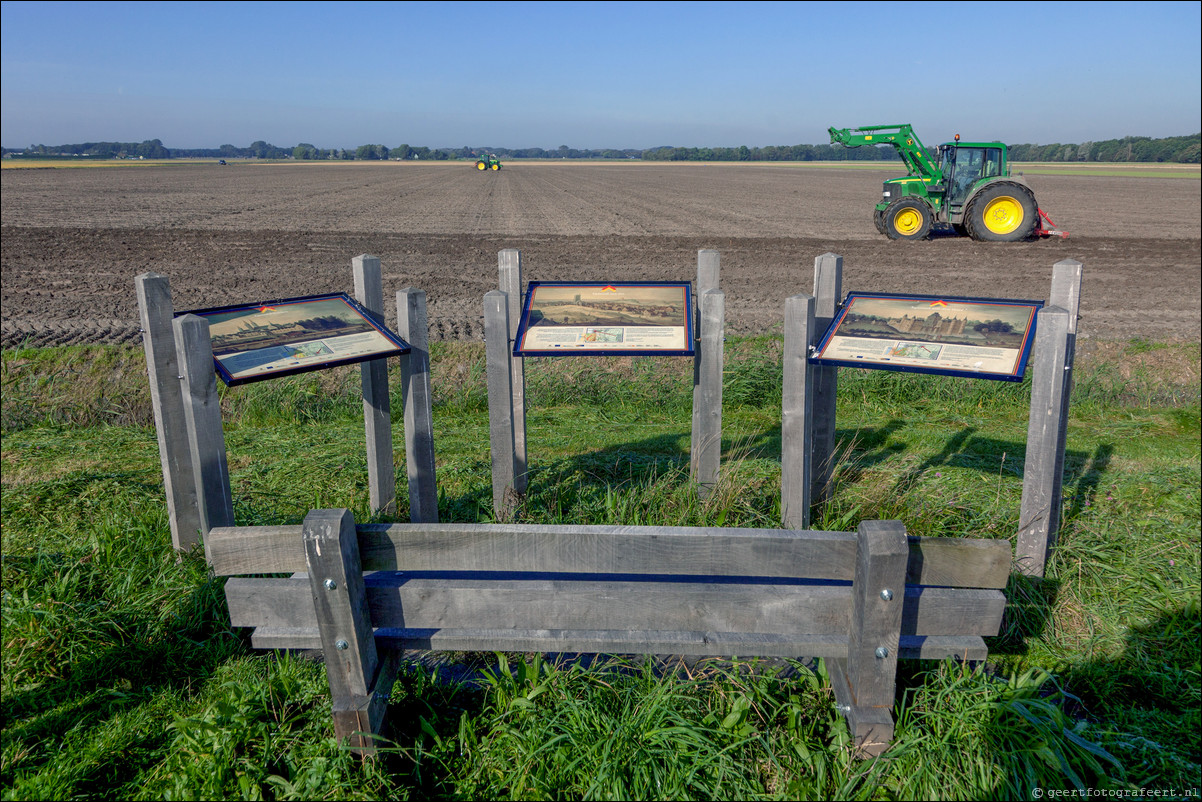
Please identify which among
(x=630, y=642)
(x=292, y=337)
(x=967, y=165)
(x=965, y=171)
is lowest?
(x=630, y=642)

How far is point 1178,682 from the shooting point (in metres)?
3.66

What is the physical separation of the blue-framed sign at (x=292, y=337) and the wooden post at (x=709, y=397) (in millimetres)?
1694

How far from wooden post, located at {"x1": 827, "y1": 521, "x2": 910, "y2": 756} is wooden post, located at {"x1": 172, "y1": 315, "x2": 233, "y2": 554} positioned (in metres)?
2.99

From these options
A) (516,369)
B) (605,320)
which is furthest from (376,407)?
(605,320)

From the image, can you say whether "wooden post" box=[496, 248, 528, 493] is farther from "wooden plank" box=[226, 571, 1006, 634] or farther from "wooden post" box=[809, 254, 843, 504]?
"wooden plank" box=[226, 571, 1006, 634]

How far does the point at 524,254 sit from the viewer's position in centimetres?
1922

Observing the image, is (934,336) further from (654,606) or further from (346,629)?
(346,629)

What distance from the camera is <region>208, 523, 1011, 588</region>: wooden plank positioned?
106 inches

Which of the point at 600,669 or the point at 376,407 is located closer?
the point at 600,669

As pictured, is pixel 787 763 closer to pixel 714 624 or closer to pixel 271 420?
pixel 714 624

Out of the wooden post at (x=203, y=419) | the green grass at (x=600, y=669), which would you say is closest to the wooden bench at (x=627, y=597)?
the green grass at (x=600, y=669)

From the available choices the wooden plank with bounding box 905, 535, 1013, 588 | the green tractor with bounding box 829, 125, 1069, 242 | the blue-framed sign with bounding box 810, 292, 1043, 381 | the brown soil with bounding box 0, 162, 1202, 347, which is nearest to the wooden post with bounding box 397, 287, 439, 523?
the blue-framed sign with bounding box 810, 292, 1043, 381

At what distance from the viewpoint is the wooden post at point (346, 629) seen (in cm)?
253

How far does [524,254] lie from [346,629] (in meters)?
17.1
